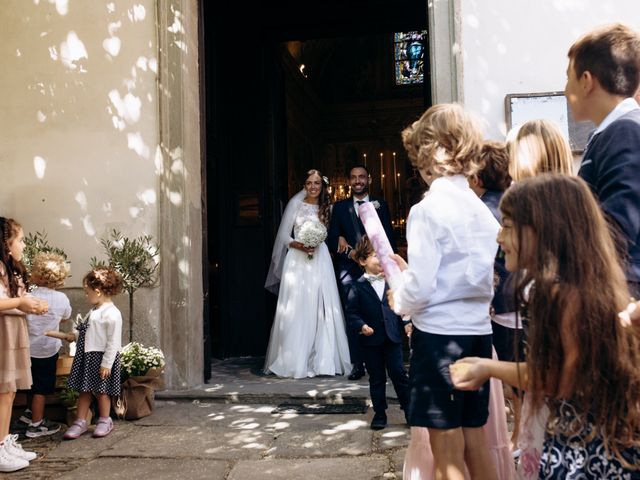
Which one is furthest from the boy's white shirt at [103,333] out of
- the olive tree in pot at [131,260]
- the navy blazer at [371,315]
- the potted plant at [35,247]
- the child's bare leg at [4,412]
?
the navy blazer at [371,315]

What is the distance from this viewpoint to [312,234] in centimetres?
712

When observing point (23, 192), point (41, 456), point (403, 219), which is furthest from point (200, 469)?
point (403, 219)

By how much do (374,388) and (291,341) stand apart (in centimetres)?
238

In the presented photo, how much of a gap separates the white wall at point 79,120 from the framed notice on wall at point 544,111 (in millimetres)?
3261

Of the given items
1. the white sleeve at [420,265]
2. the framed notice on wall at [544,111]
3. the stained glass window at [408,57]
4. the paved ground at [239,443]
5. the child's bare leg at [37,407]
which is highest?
the stained glass window at [408,57]

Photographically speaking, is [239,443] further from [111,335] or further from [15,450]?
[15,450]

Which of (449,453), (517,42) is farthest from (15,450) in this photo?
(517,42)

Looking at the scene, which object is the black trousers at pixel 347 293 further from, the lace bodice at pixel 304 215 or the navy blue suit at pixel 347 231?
the lace bodice at pixel 304 215

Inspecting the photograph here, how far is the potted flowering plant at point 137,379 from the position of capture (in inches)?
209

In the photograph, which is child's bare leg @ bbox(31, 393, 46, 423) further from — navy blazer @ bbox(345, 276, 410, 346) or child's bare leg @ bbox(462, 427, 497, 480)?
child's bare leg @ bbox(462, 427, 497, 480)

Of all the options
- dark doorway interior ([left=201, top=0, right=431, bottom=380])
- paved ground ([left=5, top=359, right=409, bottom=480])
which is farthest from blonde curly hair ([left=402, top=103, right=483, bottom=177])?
dark doorway interior ([left=201, top=0, right=431, bottom=380])

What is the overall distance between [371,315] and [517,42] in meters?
2.81

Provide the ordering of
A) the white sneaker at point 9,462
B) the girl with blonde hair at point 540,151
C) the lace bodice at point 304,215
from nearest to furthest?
the girl with blonde hair at point 540,151 < the white sneaker at point 9,462 < the lace bodice at point 304,215

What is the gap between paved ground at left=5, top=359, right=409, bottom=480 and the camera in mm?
3969
